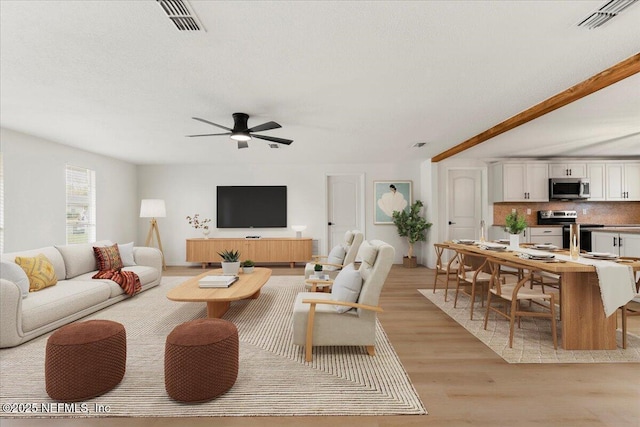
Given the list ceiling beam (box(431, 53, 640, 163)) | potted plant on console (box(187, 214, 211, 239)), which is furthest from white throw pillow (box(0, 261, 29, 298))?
ceiling beam (box(431, 53, 640, 163))

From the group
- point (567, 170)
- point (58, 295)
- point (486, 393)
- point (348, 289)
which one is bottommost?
point (486, 393)

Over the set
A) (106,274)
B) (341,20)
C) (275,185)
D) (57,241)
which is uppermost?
(341,20)

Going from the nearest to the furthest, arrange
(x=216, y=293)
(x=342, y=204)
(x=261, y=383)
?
(x=261, y=383)
(x=216, y=293)
(x=342, y=204)

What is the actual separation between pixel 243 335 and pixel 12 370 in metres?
1.73

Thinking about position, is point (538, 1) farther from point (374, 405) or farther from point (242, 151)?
point (242, 151)

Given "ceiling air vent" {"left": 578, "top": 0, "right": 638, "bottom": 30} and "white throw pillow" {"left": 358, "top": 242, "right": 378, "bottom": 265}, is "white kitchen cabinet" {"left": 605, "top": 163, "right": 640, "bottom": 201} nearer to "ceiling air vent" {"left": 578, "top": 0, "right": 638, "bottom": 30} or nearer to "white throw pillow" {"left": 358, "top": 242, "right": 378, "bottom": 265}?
"ceiling air vent" {"left": 578, "top": 0, "right": 638, "bottom": 30}

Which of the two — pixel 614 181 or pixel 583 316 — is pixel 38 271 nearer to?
pixel 583 316

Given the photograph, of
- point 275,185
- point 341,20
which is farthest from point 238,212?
point 341,20

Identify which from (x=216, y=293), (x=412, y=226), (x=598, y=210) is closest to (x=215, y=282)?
(x=216, y=293)

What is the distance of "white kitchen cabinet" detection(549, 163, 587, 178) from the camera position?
6.36m

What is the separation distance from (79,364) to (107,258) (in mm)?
A: 2954

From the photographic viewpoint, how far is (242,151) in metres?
5.96

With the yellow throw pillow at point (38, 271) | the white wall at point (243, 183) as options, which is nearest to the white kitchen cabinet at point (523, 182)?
the white wall at point (243, 183)

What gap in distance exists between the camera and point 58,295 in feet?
10.6
